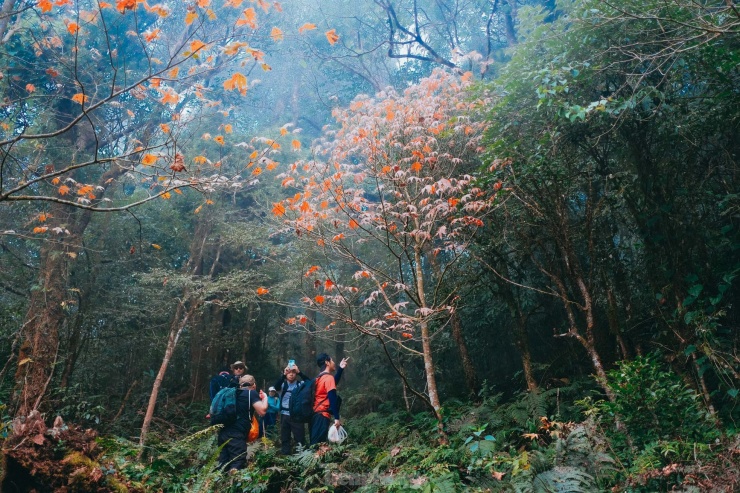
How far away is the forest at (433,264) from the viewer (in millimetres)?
4773

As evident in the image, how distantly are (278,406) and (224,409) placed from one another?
5.69 ft

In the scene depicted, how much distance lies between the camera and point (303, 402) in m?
6.91

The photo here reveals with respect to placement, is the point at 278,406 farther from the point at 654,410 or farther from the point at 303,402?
the point at 654,410

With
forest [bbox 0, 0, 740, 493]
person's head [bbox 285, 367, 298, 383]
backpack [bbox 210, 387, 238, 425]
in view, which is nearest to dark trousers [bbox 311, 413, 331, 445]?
forest [bbox 0, 0, 740, 493]

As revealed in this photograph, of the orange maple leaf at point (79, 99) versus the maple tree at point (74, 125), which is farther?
the maple tree at point (74, 125)

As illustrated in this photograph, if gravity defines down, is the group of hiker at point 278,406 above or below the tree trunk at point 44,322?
below

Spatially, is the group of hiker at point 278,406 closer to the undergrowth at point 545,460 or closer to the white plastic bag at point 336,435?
the white plastic bag at point 336,435

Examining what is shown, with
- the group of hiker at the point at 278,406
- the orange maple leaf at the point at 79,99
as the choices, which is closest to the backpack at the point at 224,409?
the group of hiker at the point at 278,406

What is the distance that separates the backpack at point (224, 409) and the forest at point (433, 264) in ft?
2.23

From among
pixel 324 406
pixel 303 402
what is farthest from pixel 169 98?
pixel 324 406

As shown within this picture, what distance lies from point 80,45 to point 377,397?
41.1ft

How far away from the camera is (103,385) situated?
12.5 meters

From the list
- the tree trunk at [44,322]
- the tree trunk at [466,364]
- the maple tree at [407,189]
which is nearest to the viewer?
the maple tree at [407,189]

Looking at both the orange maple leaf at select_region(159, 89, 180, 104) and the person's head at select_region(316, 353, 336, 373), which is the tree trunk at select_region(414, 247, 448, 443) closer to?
the person's head at select_region(316, 353, 336, 373)
